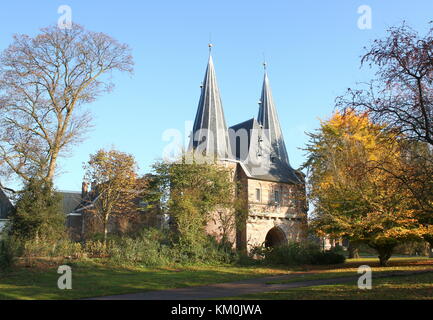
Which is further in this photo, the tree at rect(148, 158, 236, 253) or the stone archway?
the stone archway

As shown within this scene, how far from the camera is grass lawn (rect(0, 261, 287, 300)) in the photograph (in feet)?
40.7

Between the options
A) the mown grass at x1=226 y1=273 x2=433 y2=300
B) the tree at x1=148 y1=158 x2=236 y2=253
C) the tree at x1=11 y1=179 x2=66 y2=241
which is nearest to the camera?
the mown grass at x1=226 y1=273 x2=433 y2=300

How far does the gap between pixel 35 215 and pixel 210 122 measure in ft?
67.6

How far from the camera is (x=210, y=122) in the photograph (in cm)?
3934

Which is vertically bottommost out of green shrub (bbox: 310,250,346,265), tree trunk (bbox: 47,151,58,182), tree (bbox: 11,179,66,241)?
green shrub (bbox: 310,250,346,265)

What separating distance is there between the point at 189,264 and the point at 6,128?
544 inches

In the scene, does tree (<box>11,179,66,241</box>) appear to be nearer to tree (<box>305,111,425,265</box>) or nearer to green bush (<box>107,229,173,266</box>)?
green bush (<box>107,229,173,266</box>)

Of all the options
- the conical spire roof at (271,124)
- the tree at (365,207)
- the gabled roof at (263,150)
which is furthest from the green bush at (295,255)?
the conical spire roof at (271,124)

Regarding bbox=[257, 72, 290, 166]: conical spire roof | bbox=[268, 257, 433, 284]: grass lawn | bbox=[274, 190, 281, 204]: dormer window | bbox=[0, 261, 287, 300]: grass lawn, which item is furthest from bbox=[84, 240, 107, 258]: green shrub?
bbox=[257, 72, 290, 166]: conical spire roof

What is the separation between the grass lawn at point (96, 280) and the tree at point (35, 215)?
10.3 ft

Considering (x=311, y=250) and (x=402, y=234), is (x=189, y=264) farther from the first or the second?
(x=402, y=234)

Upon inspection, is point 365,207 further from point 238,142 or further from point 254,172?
point 238,142

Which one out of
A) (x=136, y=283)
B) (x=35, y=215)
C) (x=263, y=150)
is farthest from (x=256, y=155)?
(x=136, y=283)
